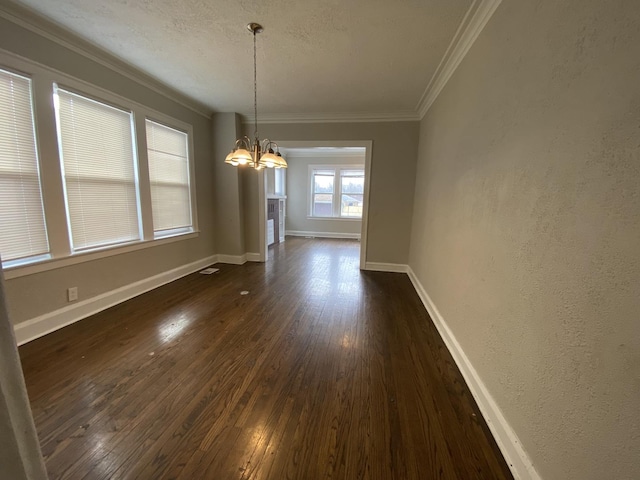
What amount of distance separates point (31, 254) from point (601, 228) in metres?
3.62

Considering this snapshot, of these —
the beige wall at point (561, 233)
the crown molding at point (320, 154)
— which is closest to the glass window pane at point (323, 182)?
the crown molding at point (320, 154)

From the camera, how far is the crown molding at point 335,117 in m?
4.00

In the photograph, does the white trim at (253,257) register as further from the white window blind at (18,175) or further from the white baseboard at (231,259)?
the white window blind at (18,175)

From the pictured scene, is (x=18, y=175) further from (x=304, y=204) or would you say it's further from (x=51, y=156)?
(x=304, y=204)

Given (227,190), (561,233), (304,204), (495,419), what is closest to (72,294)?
(227,190)

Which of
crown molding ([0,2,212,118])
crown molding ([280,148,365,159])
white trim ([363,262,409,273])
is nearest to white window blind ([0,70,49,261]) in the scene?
crown molding ([0,2,212,118])

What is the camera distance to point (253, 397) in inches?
64.2

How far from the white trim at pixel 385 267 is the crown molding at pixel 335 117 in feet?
7.70

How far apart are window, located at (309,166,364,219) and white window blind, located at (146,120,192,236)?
4.46 m

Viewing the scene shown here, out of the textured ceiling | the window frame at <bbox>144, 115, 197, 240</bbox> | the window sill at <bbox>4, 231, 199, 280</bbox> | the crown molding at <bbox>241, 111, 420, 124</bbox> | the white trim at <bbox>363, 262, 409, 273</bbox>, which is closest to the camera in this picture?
the textured ceiling

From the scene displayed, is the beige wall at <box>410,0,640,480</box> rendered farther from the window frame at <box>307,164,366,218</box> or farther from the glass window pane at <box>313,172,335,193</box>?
the glass window pane at <box>313,172,335,193</box>

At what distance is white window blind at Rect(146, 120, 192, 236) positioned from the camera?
335cm

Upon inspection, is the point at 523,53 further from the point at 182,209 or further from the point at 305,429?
the point at 182,209

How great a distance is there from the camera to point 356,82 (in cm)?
303
